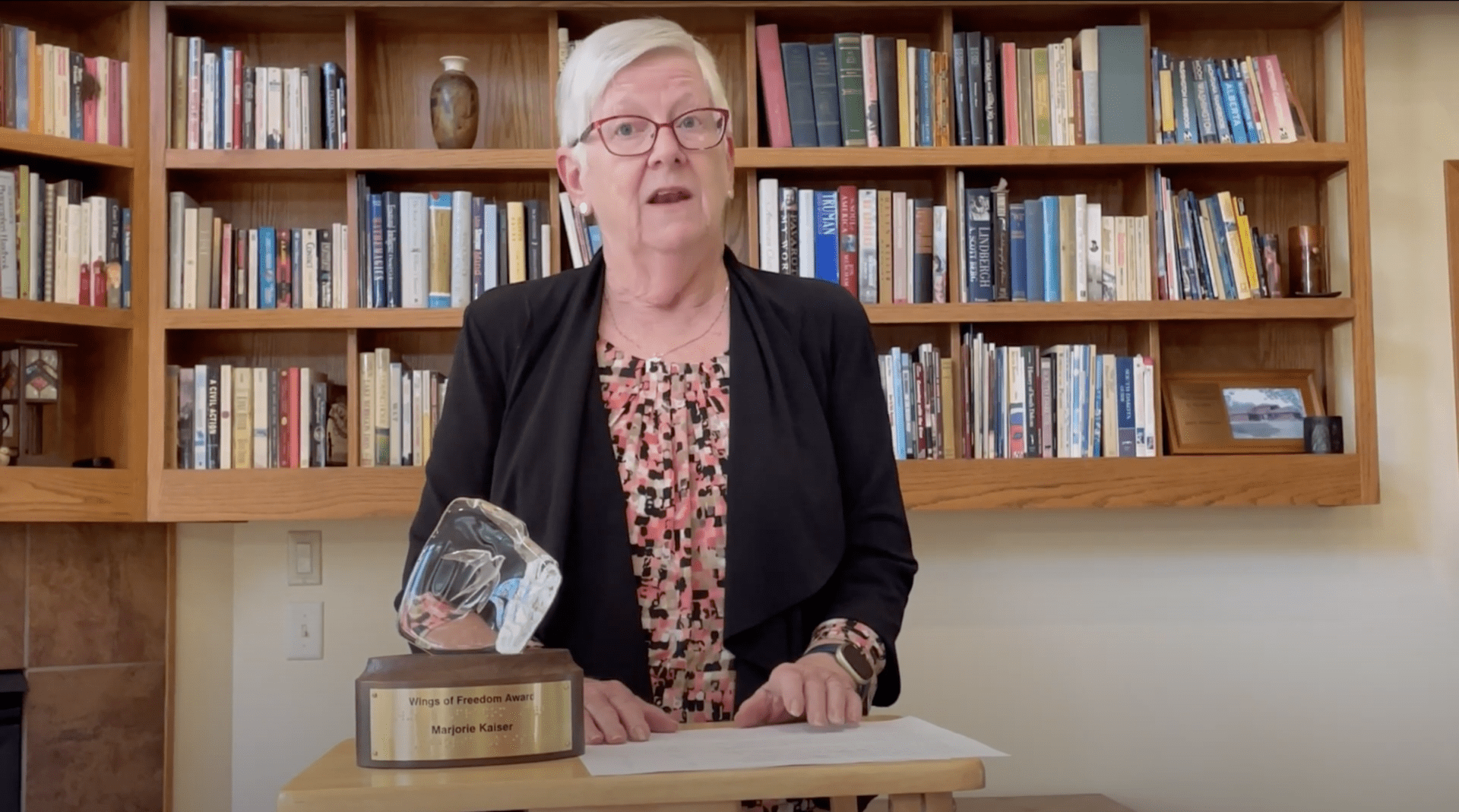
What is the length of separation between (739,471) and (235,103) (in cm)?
201

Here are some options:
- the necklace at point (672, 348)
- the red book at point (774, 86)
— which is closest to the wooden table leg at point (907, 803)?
the necklace at point (672, 348)

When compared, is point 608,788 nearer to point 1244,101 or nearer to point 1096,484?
point 1096,484

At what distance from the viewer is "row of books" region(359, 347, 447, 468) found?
3.02 meters

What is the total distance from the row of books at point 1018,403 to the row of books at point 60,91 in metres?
1.63

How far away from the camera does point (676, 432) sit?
1.50 metres

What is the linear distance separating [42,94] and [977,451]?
6.51 feet

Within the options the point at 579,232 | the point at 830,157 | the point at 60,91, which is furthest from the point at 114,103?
the point at 830,157

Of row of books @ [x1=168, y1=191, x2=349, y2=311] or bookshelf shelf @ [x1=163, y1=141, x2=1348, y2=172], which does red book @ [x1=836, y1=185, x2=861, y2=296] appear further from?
row of books @ [x1=168, y1=191, x2=349, y2=311]

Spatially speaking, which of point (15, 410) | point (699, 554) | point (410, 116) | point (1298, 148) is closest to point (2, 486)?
point (15, 410)

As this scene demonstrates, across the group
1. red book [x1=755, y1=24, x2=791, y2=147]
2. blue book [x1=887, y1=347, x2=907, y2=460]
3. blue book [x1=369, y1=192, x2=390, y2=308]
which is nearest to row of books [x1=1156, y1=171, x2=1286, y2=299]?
blue book [x1=887, y1=347, x2=907, y2=460]

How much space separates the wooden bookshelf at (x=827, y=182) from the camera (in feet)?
9.75

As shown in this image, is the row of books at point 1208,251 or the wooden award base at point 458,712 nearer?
the wooden award base at point 458,712

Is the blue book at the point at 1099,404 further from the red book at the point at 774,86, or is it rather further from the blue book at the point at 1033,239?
the red book at the point at 774,86

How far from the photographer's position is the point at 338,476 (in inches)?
117
